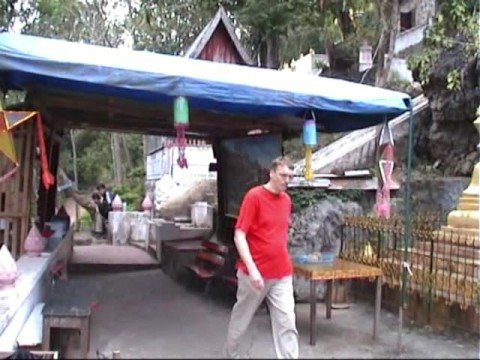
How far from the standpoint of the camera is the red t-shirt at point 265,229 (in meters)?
4.57

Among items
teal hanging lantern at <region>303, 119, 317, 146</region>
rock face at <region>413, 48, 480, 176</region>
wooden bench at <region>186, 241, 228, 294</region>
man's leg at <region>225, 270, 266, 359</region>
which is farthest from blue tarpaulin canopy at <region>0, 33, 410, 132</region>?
rock face at <region>413, 48, 480, 176</region>

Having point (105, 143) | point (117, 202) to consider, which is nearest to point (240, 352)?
point (117, 202)

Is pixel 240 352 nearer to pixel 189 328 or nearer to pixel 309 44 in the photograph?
pixel 189 328

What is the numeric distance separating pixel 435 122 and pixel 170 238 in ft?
20.2

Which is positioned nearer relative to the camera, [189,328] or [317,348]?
[317,348]

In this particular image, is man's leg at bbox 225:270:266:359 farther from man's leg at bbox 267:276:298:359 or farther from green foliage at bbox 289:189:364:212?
green foliage at bbox 289:189:364:212

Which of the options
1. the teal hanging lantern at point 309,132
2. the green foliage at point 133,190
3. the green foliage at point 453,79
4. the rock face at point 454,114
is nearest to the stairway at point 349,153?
the rock face at point 454,114

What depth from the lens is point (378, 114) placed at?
250 inches

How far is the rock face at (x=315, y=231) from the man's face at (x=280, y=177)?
3277mm

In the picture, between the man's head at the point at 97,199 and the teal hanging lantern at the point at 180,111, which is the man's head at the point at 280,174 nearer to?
the teal hanging lantern at the point at 180,111

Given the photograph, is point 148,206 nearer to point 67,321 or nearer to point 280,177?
point 67,321

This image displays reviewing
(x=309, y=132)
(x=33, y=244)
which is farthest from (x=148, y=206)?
(x=309, y=132)

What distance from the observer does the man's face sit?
4559mm

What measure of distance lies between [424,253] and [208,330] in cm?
260
